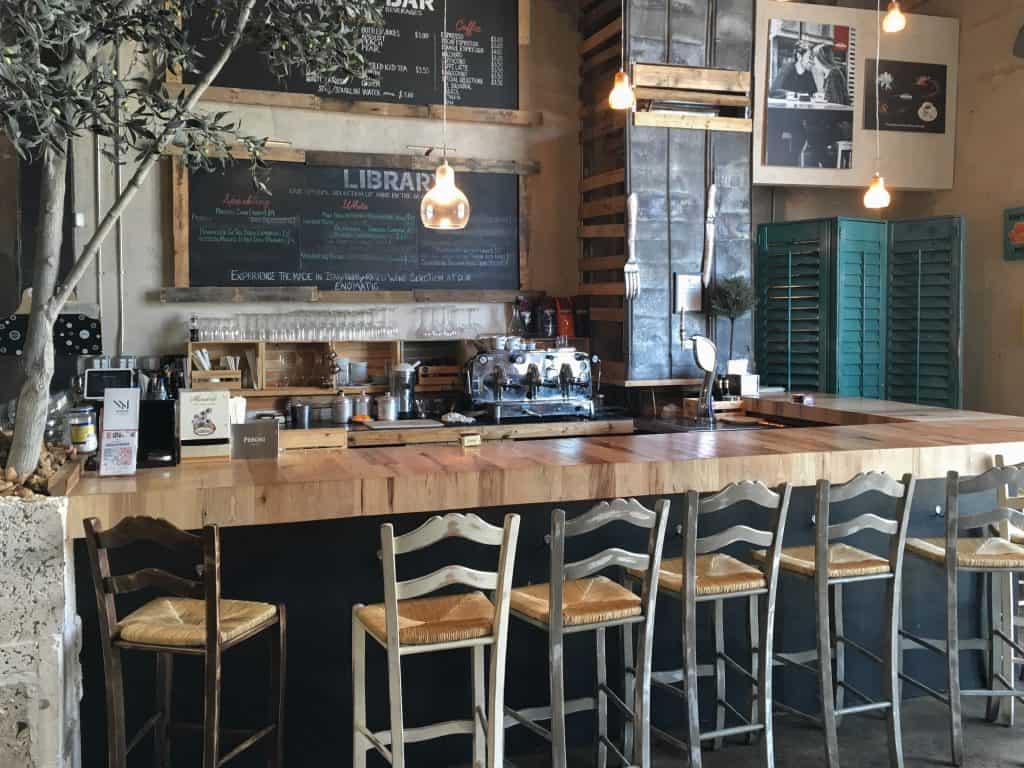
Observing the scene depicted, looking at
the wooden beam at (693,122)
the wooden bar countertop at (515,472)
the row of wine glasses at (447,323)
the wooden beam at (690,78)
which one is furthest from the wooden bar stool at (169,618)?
the wooden beam at (690,78)

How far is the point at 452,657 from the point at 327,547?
618 mm

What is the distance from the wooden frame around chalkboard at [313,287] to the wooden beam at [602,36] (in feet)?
2.86

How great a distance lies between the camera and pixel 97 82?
8.56 feet

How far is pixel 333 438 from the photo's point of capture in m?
5.07

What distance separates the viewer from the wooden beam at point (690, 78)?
6129mm

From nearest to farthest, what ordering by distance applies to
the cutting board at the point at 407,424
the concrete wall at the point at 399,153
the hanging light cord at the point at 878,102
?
1. the cutting board at the point at 407,424
2. the concrete wall at the point at 399,153
3. the hanging light cord at the point at 878,102

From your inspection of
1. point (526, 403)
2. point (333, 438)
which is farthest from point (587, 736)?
point (526, 403)

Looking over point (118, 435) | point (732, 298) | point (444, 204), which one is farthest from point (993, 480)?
point (732, 298)

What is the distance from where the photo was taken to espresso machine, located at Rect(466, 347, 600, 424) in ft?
19.6

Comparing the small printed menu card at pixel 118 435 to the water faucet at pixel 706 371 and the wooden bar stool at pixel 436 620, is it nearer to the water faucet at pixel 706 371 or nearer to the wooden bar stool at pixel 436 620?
the wooden bar stool at pixel 436 620

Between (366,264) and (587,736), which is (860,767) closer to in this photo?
(587,736)

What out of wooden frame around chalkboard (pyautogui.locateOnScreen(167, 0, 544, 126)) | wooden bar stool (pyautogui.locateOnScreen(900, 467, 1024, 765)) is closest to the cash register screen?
wooden frame around chalkboard (pyautogui.locateOnScreen(167, 0, 544, 126))

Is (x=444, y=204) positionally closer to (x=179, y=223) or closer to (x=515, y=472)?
(x=515, y=472)

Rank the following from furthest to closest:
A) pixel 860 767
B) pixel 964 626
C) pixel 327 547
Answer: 1. pixel 964 626
2. pixel 860 767
3. pixel 327 547
